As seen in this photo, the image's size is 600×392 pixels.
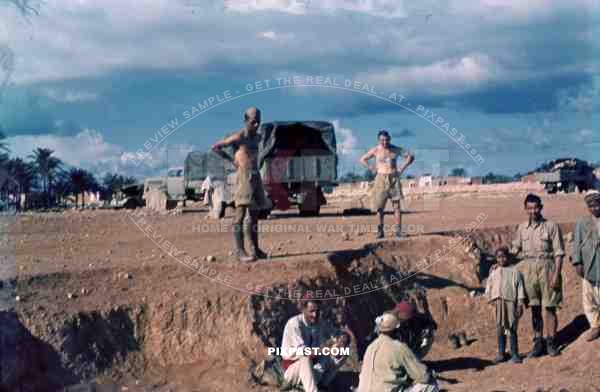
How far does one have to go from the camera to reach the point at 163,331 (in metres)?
7.76

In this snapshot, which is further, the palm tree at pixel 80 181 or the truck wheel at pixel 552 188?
the palm tree at pixel 80 181

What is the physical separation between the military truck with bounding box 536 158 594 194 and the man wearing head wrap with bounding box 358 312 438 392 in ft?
104

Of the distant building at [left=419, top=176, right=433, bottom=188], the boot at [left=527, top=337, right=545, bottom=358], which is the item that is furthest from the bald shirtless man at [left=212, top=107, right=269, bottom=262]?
the distant building at [left=419, top=176, right=433, bottom=188]

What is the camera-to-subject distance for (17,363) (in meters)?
6.86

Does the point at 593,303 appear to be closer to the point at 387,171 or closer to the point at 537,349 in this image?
the point at 537,349

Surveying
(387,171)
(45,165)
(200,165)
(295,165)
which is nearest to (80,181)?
(45,165)

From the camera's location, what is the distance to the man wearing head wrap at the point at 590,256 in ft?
26.2

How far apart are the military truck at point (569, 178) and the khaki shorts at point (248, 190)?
29835mm

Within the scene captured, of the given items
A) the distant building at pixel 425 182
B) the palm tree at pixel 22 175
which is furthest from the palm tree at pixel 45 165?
the distant building at pixel 425 182

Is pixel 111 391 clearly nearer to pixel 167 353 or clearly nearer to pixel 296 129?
pixel 167 353

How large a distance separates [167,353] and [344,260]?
285 cm

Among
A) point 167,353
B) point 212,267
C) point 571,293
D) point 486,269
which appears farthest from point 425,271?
point 167,353

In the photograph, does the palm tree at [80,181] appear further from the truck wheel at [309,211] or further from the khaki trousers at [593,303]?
the khaki trousers at [593,303]

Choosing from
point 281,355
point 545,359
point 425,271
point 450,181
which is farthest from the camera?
point 450,181
